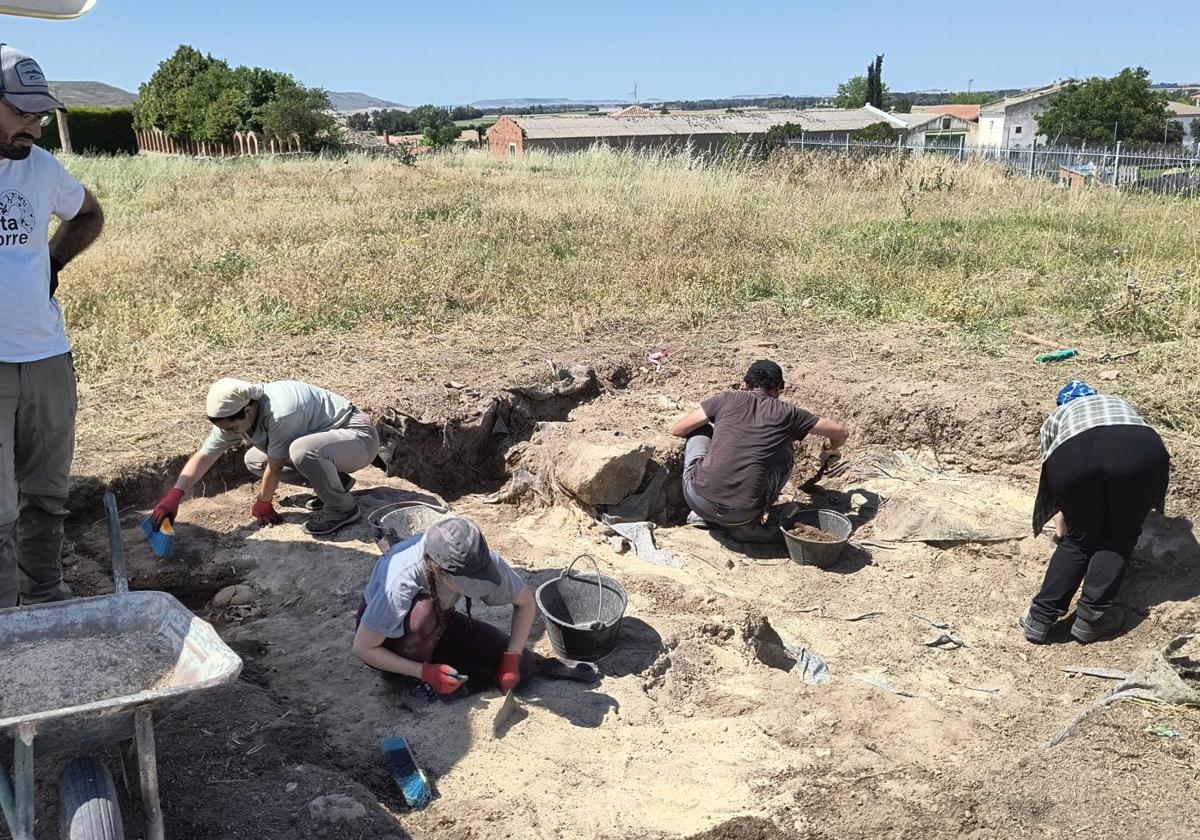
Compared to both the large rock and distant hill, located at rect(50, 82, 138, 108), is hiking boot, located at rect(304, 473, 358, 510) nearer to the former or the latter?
the large rock

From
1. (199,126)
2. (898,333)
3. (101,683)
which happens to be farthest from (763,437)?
(199,126)

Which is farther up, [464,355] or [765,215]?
[765,215]

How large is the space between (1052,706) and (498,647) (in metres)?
2.38

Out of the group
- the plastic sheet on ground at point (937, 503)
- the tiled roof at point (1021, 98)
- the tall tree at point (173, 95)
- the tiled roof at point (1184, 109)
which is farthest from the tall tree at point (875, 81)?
the plastic sheet on ground at point (937, 503)

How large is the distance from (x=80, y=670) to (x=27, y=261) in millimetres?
1441

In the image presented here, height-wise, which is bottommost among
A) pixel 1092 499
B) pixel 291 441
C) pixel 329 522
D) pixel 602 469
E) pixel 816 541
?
pixel 816 541

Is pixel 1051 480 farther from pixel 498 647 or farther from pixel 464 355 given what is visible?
pixel 464 355

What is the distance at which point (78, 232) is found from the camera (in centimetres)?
353

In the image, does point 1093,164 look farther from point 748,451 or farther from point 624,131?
point 624,131

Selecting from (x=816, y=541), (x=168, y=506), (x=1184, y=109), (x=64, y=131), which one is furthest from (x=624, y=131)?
(x=1184, y=109)

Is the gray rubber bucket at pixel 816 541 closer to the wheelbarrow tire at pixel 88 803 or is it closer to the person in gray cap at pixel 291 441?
the person in gray cap at pixel 291 441

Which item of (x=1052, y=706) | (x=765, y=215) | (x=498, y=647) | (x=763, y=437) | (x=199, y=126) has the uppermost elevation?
(x=199, y=126)

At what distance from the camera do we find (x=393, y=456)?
5.75 metres

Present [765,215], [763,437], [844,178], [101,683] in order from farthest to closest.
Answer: [844,178] → [765,215] → [763,437] → [101,683]
